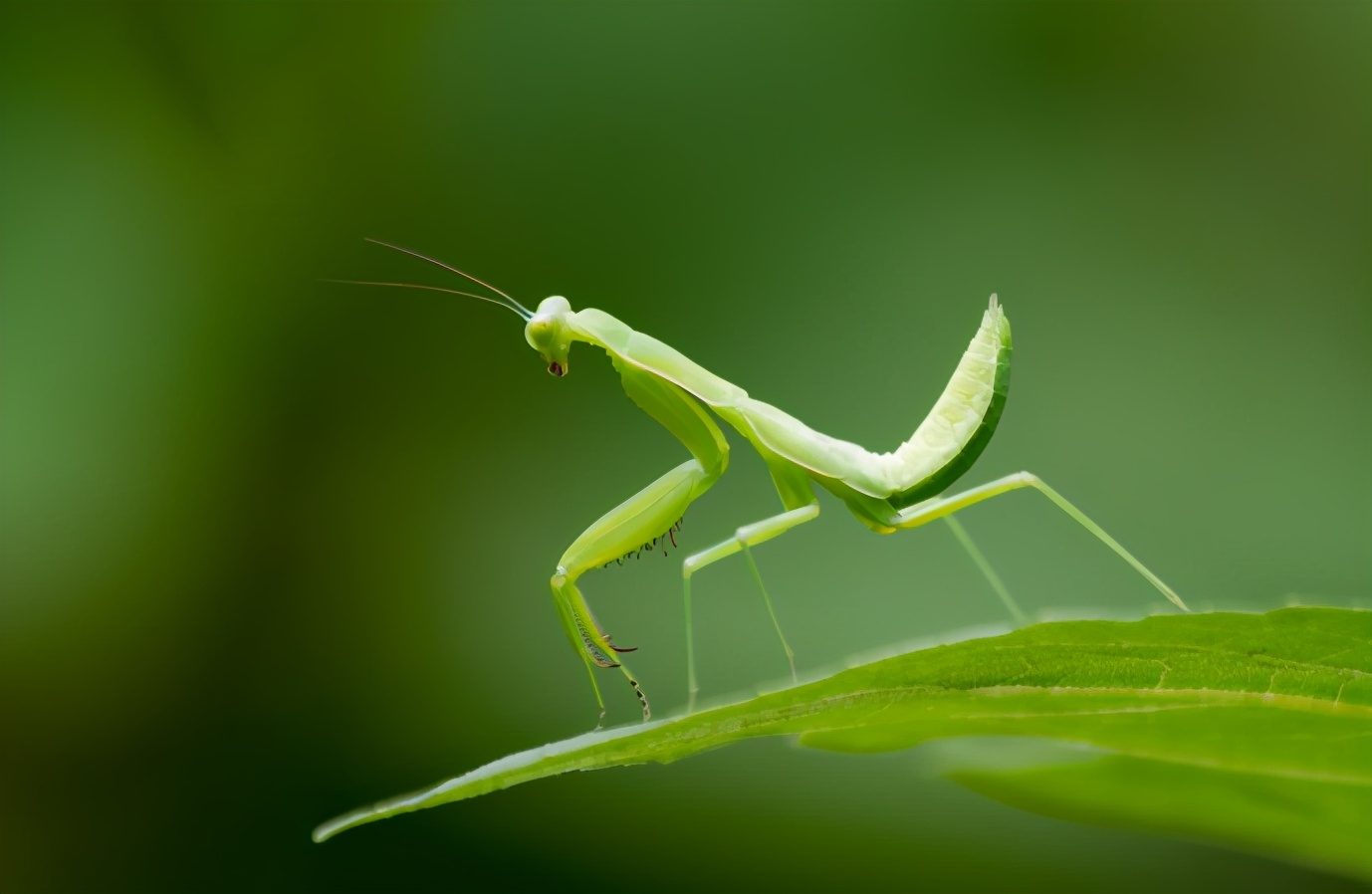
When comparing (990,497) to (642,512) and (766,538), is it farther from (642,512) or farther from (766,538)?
(642,512)

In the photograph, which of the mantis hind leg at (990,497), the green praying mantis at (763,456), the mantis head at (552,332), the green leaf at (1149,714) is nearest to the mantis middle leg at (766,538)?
the green praying mantis at (763,456)

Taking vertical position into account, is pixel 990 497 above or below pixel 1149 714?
above

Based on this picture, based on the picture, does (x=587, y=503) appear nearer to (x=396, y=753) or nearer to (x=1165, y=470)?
(x=396, y=753)

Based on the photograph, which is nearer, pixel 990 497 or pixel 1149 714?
pixel 1149 714

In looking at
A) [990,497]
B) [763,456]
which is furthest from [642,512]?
[990,497]

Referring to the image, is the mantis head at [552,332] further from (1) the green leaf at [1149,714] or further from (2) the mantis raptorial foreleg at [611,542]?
(1) the green leaf at [1149,714]

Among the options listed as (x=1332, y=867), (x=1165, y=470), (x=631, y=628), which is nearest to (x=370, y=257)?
(x=631, y=628)
